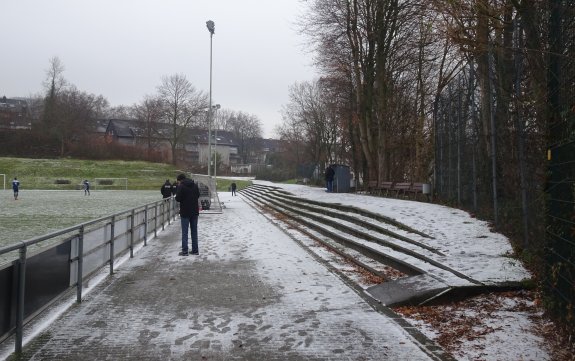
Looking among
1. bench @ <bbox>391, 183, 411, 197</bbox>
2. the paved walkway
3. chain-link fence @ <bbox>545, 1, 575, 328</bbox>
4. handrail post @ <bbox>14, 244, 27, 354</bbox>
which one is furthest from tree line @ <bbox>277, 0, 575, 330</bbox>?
handrail post @ <bbox>14, 244, 27, 354</bbox>

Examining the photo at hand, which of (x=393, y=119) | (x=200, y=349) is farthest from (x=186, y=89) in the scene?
(x=200, y=349)

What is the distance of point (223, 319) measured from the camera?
5.94 m

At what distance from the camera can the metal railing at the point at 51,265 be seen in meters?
4.50

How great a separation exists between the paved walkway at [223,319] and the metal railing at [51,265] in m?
0.33

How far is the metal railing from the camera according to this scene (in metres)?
4.50

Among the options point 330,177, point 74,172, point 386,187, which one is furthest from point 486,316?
point 74,172

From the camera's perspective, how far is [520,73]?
30.7 ft

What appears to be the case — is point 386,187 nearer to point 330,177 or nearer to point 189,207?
point 330,177

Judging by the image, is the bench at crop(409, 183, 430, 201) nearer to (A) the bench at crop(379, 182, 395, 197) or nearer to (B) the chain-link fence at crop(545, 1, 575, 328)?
(A) the bench at crop(379, 182, 395, 197)

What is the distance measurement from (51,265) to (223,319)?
7.13 ft

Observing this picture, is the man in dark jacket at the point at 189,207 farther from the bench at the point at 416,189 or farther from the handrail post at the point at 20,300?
the bench at the point at 416,189

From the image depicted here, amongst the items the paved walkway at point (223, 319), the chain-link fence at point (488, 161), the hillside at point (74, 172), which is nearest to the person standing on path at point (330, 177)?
the chain-link fence at point (488, 161)

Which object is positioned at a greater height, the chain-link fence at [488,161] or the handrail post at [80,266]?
the chain-link fence at [488,161]

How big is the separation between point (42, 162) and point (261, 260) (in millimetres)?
63522
